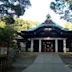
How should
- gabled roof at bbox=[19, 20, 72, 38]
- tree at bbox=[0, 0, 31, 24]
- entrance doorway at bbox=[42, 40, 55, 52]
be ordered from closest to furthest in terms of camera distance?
tree at bbox=[0, 0, 31, 24]
gabled roof at bbox=[19, 20, 72, 38]
entrance doorway at bbox=[42, 40, 55, 52]

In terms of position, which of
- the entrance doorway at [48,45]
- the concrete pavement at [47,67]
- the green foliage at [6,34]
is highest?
the green foliage at [6,34]

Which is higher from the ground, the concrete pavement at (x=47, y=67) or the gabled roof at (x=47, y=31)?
the gabled roof at (x=47, y=31)

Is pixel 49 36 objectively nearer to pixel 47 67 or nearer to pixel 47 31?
pixel 47 31

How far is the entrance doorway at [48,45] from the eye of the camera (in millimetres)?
48528

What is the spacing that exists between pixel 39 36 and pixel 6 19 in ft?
89.3

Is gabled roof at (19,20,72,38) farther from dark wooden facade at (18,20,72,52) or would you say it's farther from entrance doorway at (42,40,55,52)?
entrance doorway at (42,40,55,52)

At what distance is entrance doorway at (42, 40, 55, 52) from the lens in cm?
4853

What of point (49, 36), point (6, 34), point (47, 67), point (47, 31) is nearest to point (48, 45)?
point (49, 36)

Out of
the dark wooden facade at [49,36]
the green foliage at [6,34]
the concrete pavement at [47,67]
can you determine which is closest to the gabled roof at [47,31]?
the dark wooden facade at [49,36]

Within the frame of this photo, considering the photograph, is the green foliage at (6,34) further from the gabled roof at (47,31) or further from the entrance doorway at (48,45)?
the entrance doorway at (48,45)

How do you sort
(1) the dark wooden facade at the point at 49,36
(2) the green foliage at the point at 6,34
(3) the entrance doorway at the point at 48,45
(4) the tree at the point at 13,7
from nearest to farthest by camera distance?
1. (4) the tree at the point at 13,7
2. (2) the green foliage at the point at 6,34
3. (1) the dark wooden facade at the point at 49,36
4. (3) the entrance doorway at the point at 48,45

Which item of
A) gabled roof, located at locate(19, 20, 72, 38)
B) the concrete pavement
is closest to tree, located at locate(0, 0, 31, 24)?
the concrete pavement

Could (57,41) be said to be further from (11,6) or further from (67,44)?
(11,6)

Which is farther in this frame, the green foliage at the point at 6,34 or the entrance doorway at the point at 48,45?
the entrance doorway at the point at 48,45
